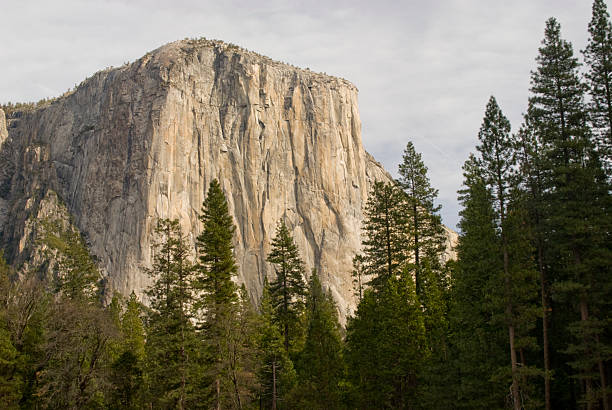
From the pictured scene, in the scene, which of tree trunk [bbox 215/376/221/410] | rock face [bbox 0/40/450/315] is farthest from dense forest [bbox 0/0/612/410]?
rock face [bbox 0/40/450/315]

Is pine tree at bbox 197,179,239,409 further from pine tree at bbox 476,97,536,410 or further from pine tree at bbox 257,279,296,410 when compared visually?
pine tree at bbox 476,97,536,410

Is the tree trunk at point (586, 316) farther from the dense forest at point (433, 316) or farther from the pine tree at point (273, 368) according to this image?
the pine tree at point (273, 368)

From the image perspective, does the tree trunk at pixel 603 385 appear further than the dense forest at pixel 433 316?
No

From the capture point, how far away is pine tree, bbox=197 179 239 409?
33.9 m

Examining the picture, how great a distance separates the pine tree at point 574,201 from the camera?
2591 centimetres

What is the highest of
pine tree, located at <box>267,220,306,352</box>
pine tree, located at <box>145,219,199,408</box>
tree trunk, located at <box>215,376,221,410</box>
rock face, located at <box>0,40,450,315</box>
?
rock face, located at <box>0,40,450,315</box>

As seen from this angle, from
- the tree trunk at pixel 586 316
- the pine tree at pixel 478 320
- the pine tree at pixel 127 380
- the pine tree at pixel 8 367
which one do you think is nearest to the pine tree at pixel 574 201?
the tree trunk at pixel 586 316

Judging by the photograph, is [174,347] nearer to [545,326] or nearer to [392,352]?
[392,352]

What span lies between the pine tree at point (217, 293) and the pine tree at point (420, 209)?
38.6ft

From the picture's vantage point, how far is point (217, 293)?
3644 centimetres

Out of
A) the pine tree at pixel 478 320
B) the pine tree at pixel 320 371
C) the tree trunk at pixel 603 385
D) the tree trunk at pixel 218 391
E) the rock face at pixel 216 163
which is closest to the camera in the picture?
the tree trunk at pixel 603 385

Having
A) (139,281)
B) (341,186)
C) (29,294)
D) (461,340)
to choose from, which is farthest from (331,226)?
(461,340)

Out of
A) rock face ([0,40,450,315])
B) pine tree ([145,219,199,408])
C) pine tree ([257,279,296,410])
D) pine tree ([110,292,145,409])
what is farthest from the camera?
rock face ([0,40,450,315])

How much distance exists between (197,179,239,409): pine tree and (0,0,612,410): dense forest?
113 mm
